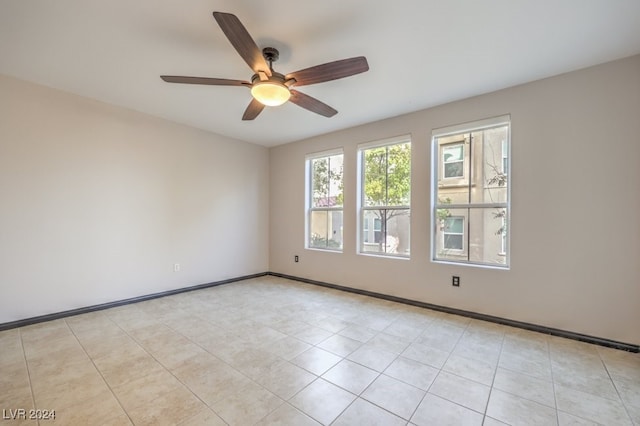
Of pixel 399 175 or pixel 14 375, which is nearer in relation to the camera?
pixel 14 375

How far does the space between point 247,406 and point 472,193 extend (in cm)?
311

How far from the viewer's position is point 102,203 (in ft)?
11.1

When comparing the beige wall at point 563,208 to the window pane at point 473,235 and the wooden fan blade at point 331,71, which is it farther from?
the wooden fan blade at point 331,71

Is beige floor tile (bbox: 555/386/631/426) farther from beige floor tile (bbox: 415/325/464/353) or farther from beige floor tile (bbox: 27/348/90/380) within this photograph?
beige floor tile (bbox: 27/348/90/380)

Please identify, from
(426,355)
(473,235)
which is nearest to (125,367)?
(426,355)

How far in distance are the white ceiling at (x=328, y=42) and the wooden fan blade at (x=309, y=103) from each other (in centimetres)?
35

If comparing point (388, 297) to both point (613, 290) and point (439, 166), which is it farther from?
point (613, 290)

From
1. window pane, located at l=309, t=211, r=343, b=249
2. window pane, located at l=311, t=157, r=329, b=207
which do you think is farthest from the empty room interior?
window pane, located at l=311, t=157, r=329, b=207

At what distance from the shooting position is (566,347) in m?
2.45

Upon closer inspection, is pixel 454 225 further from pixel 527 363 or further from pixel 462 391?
pixel 462 391

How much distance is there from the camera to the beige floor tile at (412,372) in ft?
6.37

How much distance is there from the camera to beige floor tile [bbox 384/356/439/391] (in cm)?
194

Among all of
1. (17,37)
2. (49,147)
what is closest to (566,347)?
(17,37)

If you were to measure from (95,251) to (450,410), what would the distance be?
3.97 metres
